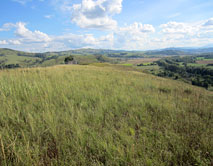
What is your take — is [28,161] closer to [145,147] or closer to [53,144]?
[53,144]

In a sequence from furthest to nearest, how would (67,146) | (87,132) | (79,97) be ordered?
(79,97) < (87,132) < (67,146)

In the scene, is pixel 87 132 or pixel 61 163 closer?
pixel 61 163

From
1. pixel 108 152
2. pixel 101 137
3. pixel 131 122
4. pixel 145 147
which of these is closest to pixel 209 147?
pixel 145 147

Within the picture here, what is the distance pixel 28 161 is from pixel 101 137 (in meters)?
1.20

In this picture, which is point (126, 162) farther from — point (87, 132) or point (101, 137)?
point (87, 132)

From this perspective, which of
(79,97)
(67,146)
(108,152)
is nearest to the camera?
(108,152)

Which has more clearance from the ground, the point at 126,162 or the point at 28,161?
the point at 28,161

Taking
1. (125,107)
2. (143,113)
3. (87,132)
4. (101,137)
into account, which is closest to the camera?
(101,137)

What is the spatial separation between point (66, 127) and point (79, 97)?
192 centimetres

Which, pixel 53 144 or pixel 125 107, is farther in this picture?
pixel 125 107

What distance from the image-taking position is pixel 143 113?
10.9ft

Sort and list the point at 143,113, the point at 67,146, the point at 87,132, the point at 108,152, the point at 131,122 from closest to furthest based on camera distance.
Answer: the point at 108,152
the point at 67,146
the point at 87,132
the point at 131,122
the point at 143,113

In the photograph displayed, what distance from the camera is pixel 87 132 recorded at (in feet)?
7.91

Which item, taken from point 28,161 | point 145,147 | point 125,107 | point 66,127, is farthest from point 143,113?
point 28,161
